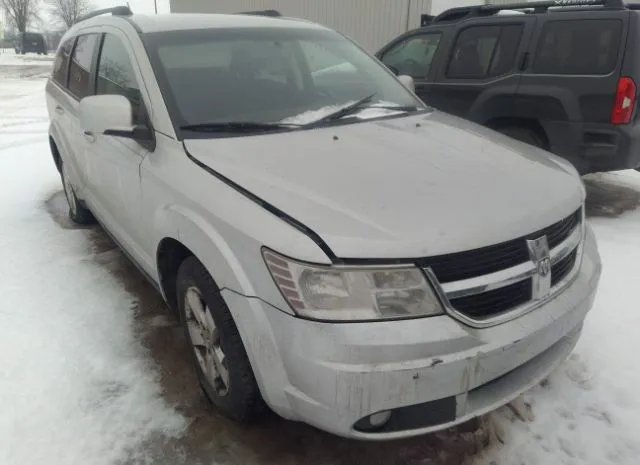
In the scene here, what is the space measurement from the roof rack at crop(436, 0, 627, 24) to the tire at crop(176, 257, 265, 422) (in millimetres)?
4537

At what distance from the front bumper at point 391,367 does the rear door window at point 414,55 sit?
4.62 metres

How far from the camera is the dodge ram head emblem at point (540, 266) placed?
6.33 feet

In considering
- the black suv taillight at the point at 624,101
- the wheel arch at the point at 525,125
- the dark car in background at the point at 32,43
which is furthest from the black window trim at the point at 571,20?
the dark car in background at the point at 32,43

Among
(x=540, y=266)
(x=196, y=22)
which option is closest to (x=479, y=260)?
(x=540, y=266)

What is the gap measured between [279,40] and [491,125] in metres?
2.97

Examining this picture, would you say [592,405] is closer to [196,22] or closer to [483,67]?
[196,22]

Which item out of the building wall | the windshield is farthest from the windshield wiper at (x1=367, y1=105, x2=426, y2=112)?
the building wall

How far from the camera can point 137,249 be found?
298 cm

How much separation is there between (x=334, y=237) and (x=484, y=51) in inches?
177

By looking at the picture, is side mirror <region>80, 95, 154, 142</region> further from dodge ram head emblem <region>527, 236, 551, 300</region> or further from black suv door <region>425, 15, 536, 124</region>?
black suv door <region>425, 15, 536, 124</region>

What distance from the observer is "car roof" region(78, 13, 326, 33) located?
3045 mm

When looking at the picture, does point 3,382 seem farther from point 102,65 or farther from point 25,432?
point 102,65

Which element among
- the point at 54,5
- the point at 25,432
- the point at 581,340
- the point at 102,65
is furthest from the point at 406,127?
the point at 54,5

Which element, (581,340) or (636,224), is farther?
(636,224)
